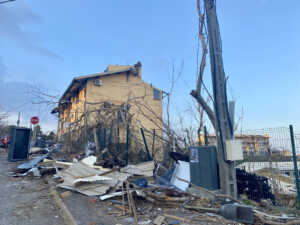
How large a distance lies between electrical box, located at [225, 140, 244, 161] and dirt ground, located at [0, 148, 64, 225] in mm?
3742

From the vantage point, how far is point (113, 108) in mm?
10469

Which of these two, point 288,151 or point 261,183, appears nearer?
point 288,151

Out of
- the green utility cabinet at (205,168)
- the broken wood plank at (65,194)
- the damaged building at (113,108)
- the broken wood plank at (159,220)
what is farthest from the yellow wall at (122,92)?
the broken wood plank at (159,220)

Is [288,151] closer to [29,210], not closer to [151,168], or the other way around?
[151,168]

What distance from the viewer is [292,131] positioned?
470 cm

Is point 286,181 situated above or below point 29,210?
above

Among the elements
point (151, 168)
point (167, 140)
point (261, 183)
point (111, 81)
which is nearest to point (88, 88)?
point (111, 81)

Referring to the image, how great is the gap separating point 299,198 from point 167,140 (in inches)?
198

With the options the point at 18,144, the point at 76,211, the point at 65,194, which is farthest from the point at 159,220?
the point at 18,144

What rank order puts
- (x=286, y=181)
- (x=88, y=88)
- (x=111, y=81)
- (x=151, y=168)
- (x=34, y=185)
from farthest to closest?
1. (x=111, y=81)
2. (x=88, y=88)
3. (x=151, y=168)
4. (x=34, y=185)
5. (x=286, y=181)

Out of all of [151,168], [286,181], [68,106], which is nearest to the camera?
[286,181]

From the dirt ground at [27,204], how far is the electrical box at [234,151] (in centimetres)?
374

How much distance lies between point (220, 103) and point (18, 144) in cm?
1058

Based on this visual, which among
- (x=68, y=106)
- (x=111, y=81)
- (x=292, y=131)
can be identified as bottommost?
(x=292, y=131)
